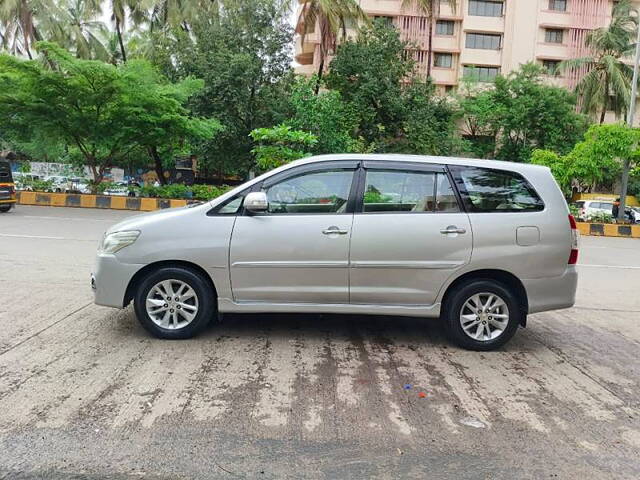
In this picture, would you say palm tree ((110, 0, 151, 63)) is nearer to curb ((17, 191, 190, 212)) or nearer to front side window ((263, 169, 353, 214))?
curb ((17, 191, 190, 212))

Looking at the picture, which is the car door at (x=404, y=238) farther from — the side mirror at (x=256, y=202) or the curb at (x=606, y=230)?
the curb at (x=606, y=230)

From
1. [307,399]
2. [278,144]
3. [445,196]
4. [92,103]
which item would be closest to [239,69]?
[278,144]

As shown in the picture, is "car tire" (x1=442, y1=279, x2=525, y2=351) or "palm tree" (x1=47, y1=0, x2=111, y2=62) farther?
"palm tree" (x1=47, y1=0, x2=111, y2=62)

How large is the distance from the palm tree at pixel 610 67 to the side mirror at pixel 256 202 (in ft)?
127

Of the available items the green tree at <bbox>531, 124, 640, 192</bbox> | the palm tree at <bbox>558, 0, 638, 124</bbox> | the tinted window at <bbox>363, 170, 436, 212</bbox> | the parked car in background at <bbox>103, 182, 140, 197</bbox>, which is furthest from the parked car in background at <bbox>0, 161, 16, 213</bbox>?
the palm tree at <bbox>558, 0, 638, 124</bbox>

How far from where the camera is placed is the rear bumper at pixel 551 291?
540 centimetres

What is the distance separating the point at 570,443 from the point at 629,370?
1.99m

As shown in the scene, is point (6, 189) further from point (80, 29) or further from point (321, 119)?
point (80, 29)

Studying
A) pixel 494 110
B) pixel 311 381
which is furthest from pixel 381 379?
pixel 494 110

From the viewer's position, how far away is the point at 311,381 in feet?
14.8

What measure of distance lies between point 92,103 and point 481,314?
1949 cm

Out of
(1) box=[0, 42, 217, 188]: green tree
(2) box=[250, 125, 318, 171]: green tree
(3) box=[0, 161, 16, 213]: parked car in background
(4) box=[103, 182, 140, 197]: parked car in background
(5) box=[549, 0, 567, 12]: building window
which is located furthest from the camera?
(5) box=[549, 0, 567, 12]: building window

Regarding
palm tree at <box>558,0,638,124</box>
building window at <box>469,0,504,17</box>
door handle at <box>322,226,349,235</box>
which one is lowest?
door handle at <box>322,226,349,235</box>

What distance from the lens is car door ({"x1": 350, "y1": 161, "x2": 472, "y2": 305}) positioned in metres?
5.29
